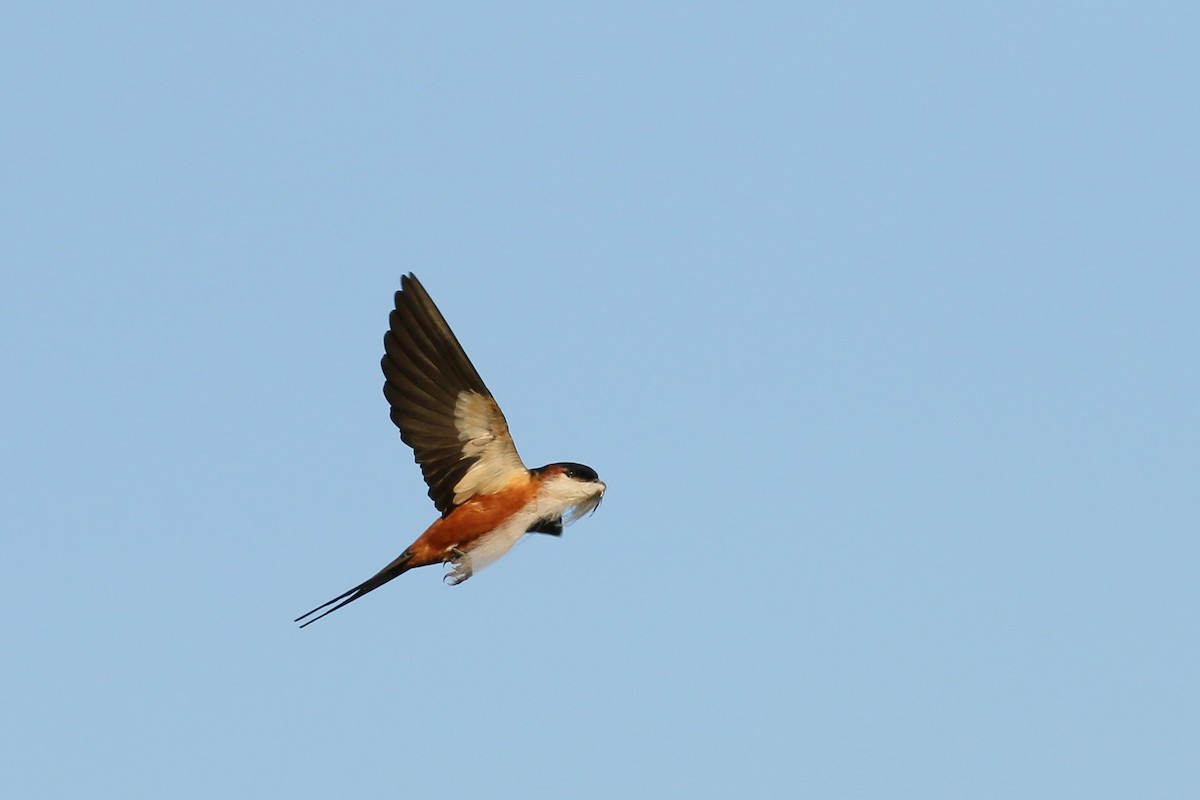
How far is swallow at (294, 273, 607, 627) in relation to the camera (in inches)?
362

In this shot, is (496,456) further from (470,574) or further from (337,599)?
(337,599)

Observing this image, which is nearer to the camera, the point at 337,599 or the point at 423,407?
the point at 337,599

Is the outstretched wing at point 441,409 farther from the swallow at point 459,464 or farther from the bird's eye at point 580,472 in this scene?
the bird's eye at point 580,472

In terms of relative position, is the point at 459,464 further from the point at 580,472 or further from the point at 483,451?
the point at 580,472

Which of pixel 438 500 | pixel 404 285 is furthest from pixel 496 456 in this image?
pixel 404 285

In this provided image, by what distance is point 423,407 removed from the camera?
9406mm

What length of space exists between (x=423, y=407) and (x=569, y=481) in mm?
1325

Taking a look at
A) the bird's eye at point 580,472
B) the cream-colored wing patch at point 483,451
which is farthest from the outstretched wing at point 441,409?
the bird's eye at point 580,472

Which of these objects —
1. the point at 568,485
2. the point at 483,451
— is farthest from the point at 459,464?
the point at 568,485

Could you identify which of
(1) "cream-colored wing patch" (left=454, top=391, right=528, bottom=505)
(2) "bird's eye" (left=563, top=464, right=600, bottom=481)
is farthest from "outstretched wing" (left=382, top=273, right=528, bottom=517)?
(2) "bird's eye" (left=563, top=464, right=600, bottom=481)

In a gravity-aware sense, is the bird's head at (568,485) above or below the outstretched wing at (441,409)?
below

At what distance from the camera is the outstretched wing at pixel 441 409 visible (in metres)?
9.23

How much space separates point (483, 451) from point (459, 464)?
223 mm

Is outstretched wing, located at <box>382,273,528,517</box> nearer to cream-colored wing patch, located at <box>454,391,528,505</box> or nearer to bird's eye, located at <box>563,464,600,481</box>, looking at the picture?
cream-colored wing patch, located at <box>454,391,528,505</box>
